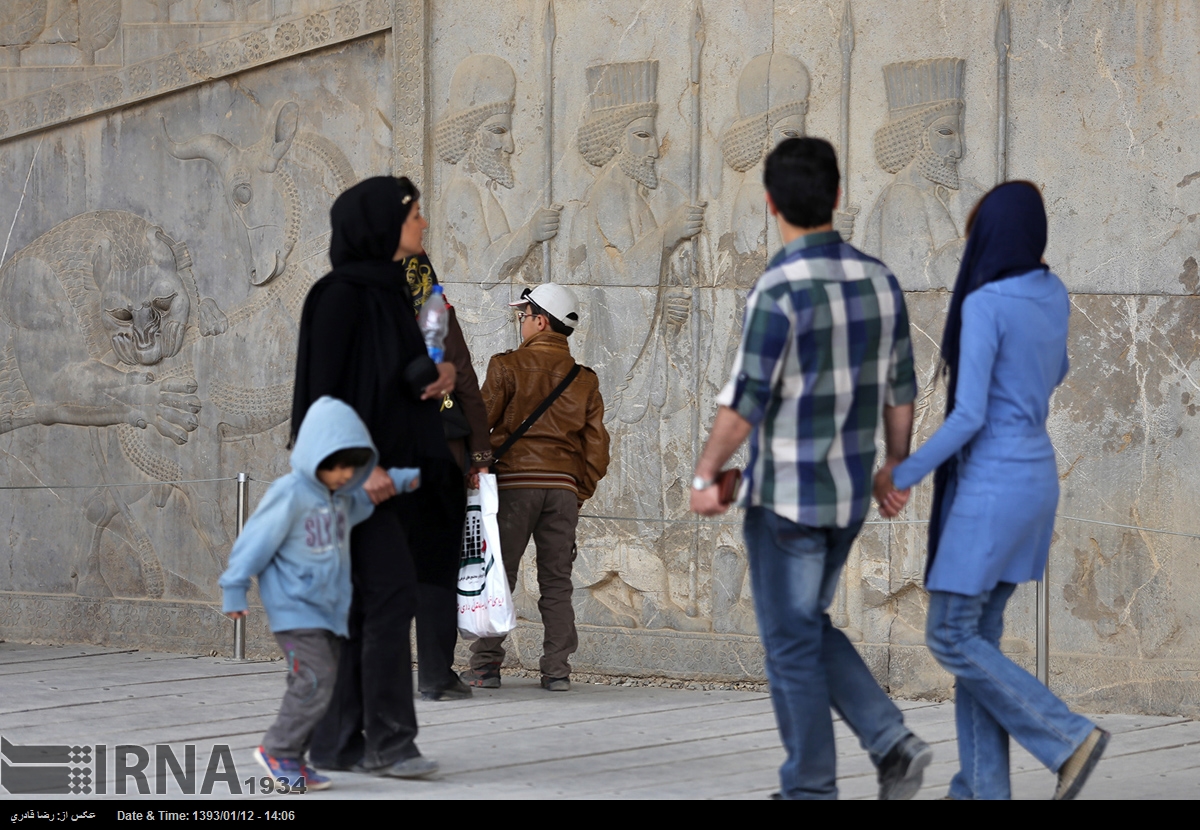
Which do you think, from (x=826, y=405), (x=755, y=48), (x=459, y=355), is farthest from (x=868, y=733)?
(x=755, y=48)

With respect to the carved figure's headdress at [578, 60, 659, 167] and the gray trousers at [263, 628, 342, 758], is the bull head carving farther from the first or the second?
the gray trousers at [263, 628, 342, 758]

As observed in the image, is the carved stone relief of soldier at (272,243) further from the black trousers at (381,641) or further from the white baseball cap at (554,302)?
the black trousers at (381,641)

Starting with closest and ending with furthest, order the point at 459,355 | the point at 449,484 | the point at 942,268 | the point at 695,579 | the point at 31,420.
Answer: the point at 449,484 → the point at 459,355 → the point at 942,268 → the point at 695,579 → the point at 31,420

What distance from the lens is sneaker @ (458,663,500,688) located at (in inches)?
259

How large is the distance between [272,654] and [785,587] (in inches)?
171

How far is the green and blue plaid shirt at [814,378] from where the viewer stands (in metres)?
3.76

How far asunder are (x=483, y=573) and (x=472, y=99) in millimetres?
2618

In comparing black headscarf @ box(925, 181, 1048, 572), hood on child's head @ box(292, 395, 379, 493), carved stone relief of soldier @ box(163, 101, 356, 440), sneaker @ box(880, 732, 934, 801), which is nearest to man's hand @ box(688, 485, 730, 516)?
black headscarf @ box(925, 181, 1048, 572)

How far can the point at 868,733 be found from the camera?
396cm

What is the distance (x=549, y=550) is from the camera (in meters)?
6.49

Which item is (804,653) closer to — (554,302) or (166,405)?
(554,302)

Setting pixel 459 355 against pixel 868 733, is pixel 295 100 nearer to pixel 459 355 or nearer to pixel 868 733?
pixel 459 355

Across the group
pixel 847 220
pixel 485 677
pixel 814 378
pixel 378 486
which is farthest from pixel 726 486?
pixel 847 220

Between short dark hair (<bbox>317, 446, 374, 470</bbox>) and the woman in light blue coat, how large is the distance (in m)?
1.48
